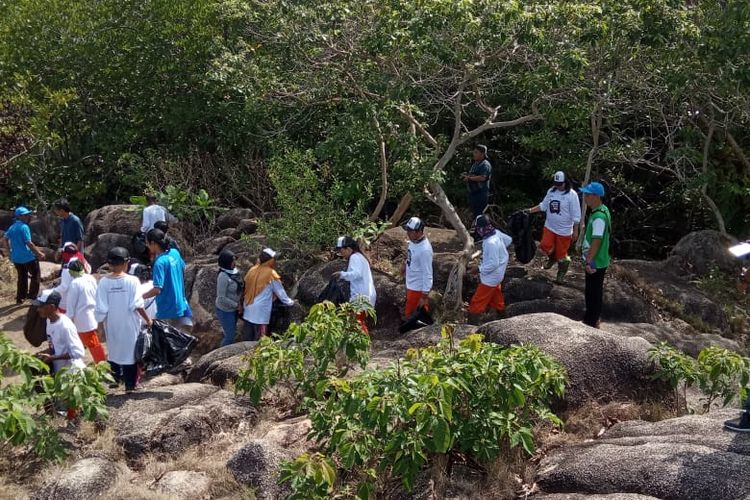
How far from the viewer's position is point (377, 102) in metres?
12.4

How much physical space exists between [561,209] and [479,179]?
5.56 ft

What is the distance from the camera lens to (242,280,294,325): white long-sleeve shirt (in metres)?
10.3

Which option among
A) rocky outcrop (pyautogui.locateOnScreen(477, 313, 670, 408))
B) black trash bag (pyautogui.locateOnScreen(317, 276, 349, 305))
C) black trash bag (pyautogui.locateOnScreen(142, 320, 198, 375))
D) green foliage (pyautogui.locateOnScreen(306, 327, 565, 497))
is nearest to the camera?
green foliage (pyautogui.locateOnScreen(306, 327, 565, 497))

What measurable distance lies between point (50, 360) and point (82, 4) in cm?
1111

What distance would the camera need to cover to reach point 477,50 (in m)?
11.3

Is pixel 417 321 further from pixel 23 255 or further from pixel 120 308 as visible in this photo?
pixel 23 255

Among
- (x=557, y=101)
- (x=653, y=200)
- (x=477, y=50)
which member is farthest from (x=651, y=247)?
(x=477, y=50)

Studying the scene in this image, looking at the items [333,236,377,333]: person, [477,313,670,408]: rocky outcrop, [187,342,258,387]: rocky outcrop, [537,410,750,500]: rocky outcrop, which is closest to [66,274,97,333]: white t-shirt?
[187,342,258,387]: rocky outcrop

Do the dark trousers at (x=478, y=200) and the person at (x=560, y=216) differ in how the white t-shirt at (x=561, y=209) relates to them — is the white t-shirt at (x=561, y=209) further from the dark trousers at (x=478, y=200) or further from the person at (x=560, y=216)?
the dark trousers at (x=478, y=200)

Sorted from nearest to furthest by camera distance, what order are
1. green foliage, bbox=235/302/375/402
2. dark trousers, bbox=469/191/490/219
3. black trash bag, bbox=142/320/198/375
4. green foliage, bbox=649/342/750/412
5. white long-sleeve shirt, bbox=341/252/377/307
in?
green foliage, bbox=649/342/750/412, green foliage, bbox=235/302/375/402, black trash bag, bbox=142/320/198/375, white long-sleeve shirt, bbox=341/252/377/307, dark trousers, bbox=469/191/490/219

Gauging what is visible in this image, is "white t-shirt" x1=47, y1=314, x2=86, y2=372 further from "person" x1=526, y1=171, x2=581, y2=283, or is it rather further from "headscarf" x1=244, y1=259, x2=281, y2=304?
"person" x1=526, y1=171, x2=581, y2=283

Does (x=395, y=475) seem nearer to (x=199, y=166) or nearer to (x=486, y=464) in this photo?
(x=486, y=464)

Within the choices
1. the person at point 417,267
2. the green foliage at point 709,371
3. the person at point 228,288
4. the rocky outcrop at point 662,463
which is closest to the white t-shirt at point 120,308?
the person at point 228,288

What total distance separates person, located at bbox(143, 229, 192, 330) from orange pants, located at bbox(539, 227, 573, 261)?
14.9 ft
